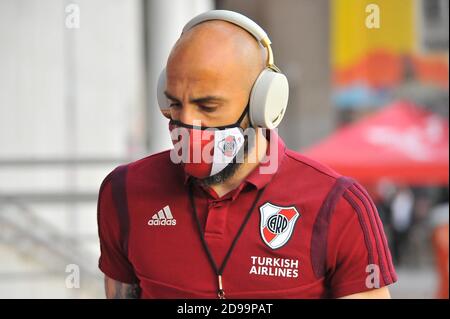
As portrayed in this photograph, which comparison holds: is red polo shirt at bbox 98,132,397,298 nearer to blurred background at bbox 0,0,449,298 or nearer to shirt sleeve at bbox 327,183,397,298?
shirt sleeve at bbox 327,183,397,298

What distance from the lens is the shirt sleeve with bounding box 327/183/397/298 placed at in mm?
2449

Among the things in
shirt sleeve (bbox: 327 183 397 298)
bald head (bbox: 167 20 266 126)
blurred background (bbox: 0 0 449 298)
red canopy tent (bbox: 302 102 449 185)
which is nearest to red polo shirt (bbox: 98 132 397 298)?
shirt sleeve (bbox: 327 183 397 298)

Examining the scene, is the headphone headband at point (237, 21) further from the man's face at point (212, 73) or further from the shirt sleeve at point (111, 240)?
the shirt sleeve at point (111, 240)

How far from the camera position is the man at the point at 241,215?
2.40 metres

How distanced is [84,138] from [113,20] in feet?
4.37

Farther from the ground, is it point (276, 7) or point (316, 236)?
point (276, 7)

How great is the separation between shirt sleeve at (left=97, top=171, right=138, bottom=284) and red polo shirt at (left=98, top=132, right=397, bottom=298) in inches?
1.8

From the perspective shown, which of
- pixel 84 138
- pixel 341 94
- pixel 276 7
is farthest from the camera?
pixel 276 7

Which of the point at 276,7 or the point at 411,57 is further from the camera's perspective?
the point at 276,7

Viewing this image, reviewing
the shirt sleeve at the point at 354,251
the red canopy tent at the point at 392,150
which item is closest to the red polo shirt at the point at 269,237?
the shirt sleeve at the point at 354,251

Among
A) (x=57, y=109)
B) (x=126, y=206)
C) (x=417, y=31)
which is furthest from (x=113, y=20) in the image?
(x=126, y=206)

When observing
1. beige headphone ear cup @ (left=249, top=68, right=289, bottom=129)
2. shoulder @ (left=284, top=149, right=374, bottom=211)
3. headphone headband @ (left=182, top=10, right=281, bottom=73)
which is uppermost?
headphone headband @ (left=182, top=10, right=281, bottom=73)
